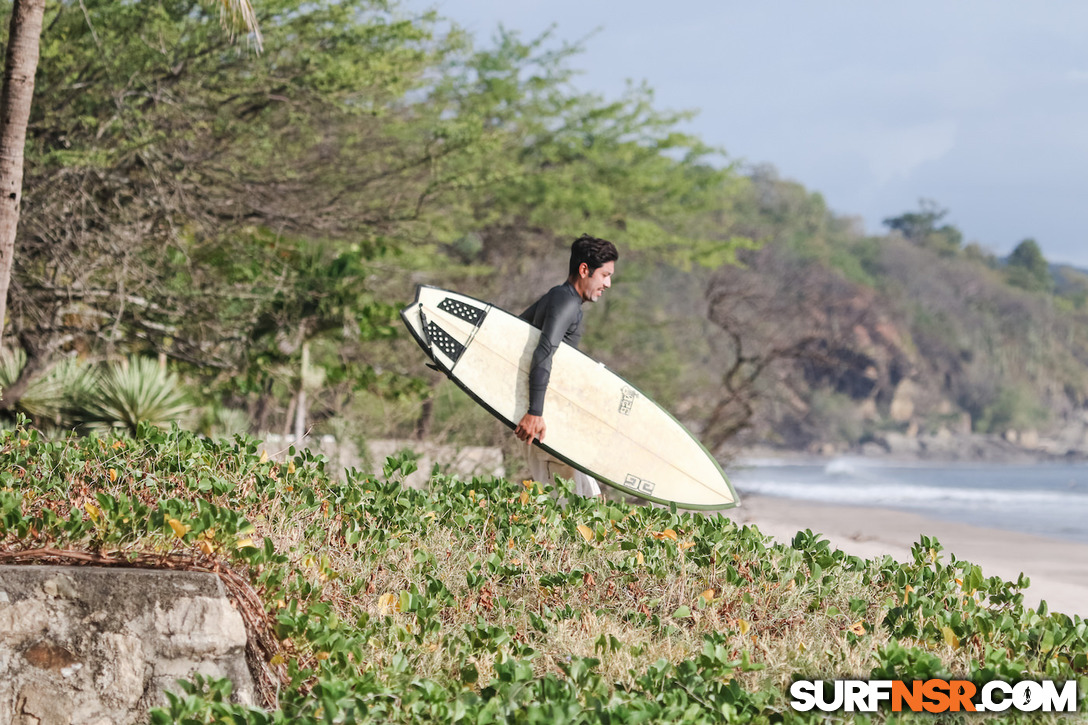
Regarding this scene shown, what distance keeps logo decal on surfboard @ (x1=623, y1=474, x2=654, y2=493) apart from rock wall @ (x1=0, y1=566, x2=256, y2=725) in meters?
3.00

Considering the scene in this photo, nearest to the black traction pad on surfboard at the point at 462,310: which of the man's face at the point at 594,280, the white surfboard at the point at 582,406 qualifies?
the white surfboard at the point at 582,406

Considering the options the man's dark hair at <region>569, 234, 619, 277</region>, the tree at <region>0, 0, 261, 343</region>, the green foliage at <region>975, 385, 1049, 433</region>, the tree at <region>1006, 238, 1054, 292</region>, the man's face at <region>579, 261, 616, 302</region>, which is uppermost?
the tree at <region>1006, 238, 1054, 292</region>

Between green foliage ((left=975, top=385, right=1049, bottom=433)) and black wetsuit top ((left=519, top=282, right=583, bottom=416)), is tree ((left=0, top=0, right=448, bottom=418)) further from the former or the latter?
green foliage ((left=975, top=385, right=1049, bottom=433))

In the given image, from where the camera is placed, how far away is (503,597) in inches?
158

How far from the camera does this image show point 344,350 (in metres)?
14.5

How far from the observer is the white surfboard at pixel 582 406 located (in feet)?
19.7

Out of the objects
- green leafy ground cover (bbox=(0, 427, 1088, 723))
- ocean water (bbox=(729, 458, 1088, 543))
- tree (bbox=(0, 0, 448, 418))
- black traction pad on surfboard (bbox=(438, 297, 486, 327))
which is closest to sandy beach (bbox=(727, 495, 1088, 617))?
ocean water (bbox=(729, 458, 1088, 543))

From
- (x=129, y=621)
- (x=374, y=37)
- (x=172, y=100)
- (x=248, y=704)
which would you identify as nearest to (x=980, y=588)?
(x=248, y=704)

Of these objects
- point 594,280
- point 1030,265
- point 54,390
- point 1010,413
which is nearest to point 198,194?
point 54,390

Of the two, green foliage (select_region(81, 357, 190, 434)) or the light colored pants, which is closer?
the light colored pants

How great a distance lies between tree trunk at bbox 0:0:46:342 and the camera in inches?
257

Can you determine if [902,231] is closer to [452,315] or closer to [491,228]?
[491,228]

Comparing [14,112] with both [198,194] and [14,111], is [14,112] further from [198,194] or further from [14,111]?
[198,194]

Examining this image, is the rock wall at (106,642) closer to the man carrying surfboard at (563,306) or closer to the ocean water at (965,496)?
the man carrying surfboard at (563,306)
